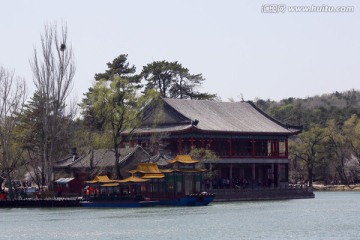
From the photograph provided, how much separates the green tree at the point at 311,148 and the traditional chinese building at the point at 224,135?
10.4 m

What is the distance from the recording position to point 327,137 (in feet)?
325

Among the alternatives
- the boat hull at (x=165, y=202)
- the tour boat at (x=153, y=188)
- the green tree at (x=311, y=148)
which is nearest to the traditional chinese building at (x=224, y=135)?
the tour boat at (x=153, y=188)

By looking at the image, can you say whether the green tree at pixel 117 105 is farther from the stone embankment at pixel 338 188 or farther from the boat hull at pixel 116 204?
the stone embankment at pixel 338 188

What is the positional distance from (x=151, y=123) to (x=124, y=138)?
6.07 m

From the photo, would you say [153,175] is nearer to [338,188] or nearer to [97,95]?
[97,95]

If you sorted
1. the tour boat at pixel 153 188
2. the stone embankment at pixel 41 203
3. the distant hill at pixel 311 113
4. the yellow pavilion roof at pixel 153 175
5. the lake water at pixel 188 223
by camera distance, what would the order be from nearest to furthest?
the lake water at pixel 188 223 → the tour boat at pixel 153 188 → the yellow pavilion roof at pixel 153 175 → the stone embankment at pixel 41 203 → the distant hill at pixel 311 113

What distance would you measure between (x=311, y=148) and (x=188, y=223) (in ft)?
170

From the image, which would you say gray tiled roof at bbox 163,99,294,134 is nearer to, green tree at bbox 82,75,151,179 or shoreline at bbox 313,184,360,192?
green tree at bbox 82,75,151,179

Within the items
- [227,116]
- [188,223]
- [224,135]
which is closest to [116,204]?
[188,223]

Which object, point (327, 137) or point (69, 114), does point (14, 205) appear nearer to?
point (69, 114)

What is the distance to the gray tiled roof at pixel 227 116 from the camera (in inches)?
3162

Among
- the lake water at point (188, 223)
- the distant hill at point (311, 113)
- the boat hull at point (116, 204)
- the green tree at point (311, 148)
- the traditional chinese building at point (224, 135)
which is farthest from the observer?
the distant hill at point (311, 113)

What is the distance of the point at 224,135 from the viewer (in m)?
79.5

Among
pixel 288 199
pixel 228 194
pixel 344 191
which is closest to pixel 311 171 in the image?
pixel 344 191
